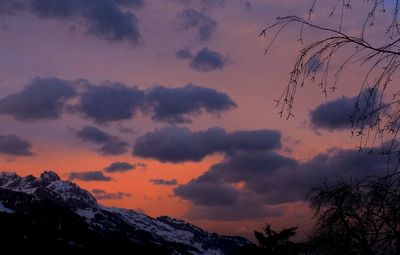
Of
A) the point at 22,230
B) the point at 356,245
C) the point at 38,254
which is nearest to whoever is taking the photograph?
the point at 356,245

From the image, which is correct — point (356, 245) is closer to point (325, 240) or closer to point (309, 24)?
point (325, 240)

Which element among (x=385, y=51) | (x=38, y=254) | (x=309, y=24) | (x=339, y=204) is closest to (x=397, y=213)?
(x=385, y=51)

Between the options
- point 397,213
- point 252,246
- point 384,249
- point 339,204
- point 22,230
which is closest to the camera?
point 397,213

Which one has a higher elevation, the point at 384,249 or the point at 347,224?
the point at 347,224

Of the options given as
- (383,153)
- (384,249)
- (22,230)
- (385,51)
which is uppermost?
(22,230)

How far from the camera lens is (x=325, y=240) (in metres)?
13.7

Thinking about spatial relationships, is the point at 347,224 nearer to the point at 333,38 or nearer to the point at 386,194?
the point at 386,194

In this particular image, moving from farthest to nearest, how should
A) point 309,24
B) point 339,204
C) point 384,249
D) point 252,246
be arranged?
point 252,246 < point 339,204 < point 384,249 < point 309,24

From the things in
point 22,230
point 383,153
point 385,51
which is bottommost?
point 383,153

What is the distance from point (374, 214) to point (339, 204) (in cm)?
481

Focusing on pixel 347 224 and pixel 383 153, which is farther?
pixel 347 224

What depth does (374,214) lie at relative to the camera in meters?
9.50

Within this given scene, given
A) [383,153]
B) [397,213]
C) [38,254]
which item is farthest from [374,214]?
[38,254]

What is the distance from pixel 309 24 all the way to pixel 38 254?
15252 cm
